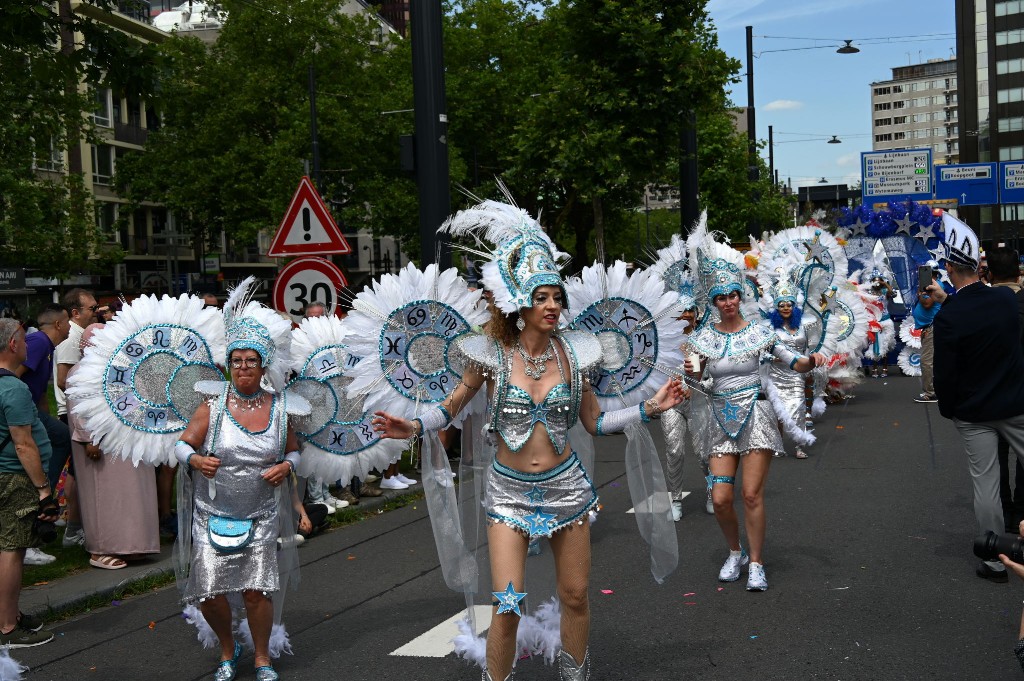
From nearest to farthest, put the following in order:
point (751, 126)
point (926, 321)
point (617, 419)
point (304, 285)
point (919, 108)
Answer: point (617, 419), point (304, 285), point (926, 321), point (751, 126), point (919, 108)

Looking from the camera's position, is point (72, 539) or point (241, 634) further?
point (72, 539)

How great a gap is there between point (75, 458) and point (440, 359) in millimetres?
4201

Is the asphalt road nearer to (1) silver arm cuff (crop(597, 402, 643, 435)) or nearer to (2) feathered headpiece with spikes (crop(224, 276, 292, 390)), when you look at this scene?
(1) silver arm cuff (crop(597, 402, 643, 435))

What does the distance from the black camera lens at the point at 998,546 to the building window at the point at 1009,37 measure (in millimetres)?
101051

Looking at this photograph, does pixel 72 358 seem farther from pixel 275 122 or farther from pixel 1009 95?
pixel 1009 95

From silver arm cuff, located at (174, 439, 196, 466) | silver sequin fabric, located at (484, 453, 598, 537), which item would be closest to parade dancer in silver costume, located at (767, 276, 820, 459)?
silver sequin fabric, located at (484, 453, 598, 537)

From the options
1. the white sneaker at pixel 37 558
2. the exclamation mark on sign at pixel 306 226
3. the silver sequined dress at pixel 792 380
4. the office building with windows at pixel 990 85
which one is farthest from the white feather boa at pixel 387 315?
the office building with windows at pixel 990 85

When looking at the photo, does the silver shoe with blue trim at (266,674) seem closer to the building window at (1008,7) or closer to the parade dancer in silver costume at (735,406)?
the parade dancer in silver costume at (735,406)

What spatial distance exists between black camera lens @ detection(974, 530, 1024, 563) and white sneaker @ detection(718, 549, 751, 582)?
324cm

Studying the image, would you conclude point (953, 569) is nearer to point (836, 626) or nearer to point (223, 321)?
point (836, 626)

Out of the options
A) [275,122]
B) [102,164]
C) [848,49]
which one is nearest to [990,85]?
[848,49]

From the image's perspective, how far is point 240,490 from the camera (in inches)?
212

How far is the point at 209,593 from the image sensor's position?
5.29 meters

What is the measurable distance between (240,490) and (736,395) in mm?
3140
